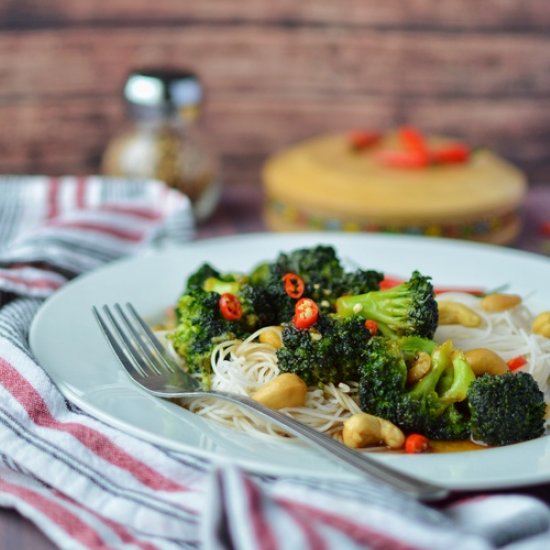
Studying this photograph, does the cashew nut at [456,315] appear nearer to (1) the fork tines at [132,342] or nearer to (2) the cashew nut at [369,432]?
(2) the cashew nut at [369,432]

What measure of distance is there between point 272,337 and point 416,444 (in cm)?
75

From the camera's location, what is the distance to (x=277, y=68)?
22.9ft

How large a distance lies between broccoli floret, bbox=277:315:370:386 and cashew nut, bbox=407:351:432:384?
185 mm

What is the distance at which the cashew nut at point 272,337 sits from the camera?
3.43 meters

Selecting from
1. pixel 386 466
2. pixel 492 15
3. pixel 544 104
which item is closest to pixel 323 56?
pixel 492 15

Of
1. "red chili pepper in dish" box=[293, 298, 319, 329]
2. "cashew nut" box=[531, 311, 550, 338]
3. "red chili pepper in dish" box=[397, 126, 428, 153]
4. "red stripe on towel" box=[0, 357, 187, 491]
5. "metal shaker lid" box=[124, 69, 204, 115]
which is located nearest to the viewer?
"red stripe on towel" box=[0, 357, 187, 491]

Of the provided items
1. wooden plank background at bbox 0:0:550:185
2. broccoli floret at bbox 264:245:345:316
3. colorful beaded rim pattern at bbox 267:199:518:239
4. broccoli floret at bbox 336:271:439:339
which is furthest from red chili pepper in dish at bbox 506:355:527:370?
wooden plank background at bbox 0:0:550:185

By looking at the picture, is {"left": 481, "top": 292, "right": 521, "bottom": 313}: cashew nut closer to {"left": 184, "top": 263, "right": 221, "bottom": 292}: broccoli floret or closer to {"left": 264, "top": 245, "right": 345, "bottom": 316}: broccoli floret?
{"left": 264, "top": 245, "right": 345, "bottom": 316}: broccoli floret

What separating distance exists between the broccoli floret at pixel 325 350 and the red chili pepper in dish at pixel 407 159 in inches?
106

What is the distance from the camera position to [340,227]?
18.0ft

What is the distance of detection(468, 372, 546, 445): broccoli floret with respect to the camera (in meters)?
2.94

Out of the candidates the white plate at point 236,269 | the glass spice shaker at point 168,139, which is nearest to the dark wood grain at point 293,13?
the glass spice shaker at point 168,139

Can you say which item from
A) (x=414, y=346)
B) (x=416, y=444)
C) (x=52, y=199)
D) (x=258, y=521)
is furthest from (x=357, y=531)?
(x=52, y=199)

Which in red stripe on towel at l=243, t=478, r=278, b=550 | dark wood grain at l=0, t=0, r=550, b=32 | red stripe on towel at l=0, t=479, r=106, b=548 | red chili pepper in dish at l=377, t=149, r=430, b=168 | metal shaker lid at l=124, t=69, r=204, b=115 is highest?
dark wood grain at l=0, t=0, r=550, b=32
